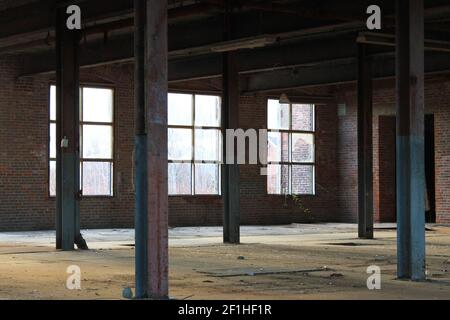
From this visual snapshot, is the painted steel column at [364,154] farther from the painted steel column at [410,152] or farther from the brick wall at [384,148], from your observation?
the painted steel column at [410,152]

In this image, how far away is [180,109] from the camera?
24.6m

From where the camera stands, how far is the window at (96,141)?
22.9 meters

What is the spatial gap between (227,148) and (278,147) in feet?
33.0

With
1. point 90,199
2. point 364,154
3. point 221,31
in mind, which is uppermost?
point 221,31

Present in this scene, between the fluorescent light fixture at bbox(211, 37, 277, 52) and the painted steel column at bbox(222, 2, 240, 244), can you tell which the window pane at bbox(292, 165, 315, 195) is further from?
the fluorescent light fixture at bbox(211, 37, 277, 52)

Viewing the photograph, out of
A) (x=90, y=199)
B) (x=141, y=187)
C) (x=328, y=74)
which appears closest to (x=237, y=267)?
(x=141, y=187)

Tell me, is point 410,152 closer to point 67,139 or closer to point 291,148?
point 67,139

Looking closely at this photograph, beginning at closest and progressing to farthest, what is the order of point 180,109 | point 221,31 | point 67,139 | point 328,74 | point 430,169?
point 67,139 → point 221,31 → point 328,74 → point 180,109 → point 430,169

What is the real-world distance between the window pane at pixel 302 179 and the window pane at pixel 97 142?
6787 mm

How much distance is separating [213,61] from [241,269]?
10.3 m

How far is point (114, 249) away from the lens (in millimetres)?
15617

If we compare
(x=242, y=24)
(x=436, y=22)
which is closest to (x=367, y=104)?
(x=436, y=22)

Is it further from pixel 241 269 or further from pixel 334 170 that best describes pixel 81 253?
pixel 334 170

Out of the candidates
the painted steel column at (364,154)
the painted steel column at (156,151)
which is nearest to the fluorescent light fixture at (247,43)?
the painted steel column at (364,154)
